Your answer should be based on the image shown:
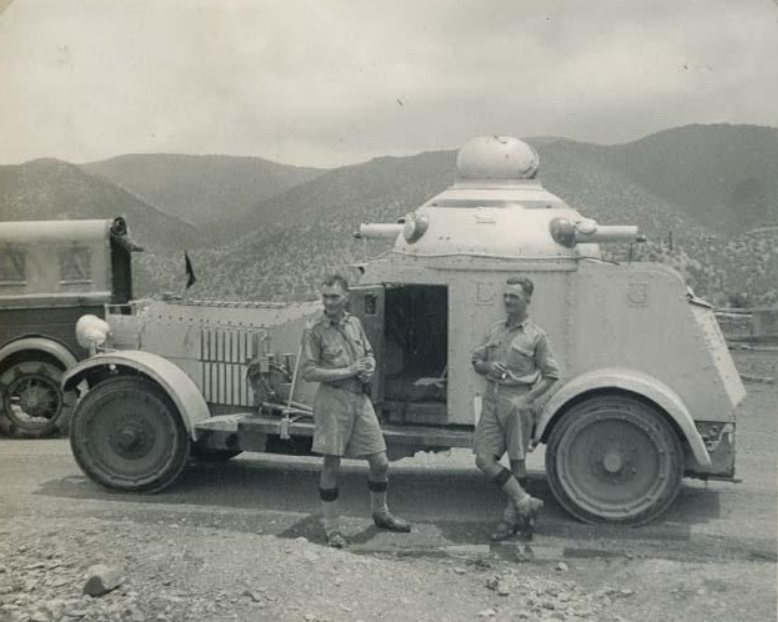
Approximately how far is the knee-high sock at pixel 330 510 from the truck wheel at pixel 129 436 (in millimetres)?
1819

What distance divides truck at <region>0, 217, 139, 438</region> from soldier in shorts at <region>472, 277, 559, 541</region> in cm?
605

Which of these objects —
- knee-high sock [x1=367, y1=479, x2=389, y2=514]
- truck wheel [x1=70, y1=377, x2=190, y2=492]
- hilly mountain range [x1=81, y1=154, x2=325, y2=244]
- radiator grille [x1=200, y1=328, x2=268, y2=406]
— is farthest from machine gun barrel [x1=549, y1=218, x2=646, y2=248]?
hilly mountain range [x1=81, y1=154, x2=325, y2=244]

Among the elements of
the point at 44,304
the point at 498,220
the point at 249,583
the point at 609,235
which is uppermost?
the point at 498,220

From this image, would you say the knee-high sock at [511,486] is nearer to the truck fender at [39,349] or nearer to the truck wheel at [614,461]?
the truck wheel at [614,461]

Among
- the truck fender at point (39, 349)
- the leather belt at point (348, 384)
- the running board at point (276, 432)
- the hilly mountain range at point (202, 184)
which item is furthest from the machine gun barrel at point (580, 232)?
the hilly mountain range at point (202, 184)

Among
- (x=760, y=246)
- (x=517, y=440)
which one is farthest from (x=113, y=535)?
(x=760, y=246)

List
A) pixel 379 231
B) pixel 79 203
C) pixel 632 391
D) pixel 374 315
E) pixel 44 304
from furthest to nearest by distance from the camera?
pixel 79 203 → pixel 44 304 → pixel 379 231 → pixel 374 315 → pixel 632 391

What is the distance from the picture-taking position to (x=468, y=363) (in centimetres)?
789

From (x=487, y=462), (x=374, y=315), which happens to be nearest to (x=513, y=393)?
(x=487, y=462)

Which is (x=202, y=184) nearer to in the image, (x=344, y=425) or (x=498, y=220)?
(x=498, y=220)

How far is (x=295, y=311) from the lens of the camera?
28.4 ft

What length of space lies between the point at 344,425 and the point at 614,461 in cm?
206

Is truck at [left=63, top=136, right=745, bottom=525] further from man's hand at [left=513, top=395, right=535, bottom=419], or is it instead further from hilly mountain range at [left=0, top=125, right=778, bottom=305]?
hilly mountain range at [left=0, top=125, right=778, bottom=305]

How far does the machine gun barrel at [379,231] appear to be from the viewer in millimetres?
9414
